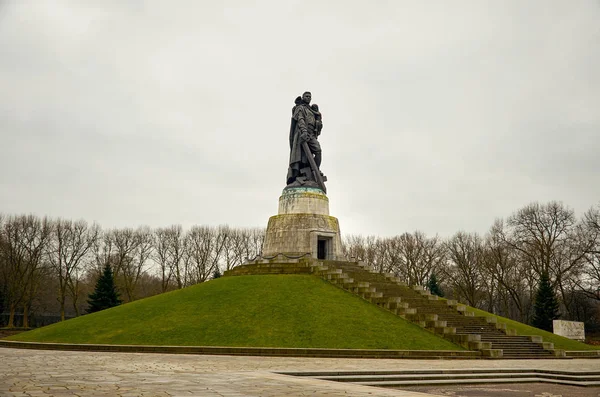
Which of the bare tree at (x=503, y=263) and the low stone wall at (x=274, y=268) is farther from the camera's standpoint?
the bare tree at (x=503, y=263)

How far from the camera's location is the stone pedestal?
1452 inches

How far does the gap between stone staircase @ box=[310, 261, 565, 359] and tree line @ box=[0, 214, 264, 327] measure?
27963 millimetres

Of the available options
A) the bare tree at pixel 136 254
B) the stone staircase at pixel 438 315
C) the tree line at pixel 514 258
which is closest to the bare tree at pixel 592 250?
the tree line at pixel 514 258

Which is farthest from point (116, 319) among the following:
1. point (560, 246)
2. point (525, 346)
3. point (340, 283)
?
point (560, 246)

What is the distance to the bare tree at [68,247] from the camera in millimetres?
55844

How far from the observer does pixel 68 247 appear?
56719 millimetres

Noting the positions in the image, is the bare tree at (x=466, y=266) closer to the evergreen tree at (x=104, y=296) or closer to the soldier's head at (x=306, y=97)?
the soldier's head at (x=306, y=97)

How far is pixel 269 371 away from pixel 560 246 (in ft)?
150

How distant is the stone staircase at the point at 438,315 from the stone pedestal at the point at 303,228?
2.50m

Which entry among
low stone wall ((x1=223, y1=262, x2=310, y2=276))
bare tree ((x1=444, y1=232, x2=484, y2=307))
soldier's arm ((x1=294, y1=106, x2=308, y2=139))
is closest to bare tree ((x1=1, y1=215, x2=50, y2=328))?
low stone wall ((x1=223, y1=262, x2=310, y2=276))

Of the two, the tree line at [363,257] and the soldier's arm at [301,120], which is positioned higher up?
the soldier's arm at [301,120]

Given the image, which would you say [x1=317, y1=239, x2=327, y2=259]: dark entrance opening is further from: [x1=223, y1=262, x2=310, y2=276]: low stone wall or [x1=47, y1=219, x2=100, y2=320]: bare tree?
[x1=47, y1=219, x2=100, y2=320]: bare tree

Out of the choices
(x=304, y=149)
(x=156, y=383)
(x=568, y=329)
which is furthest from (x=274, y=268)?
(x=156, y=383)

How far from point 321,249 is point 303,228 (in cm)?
243
